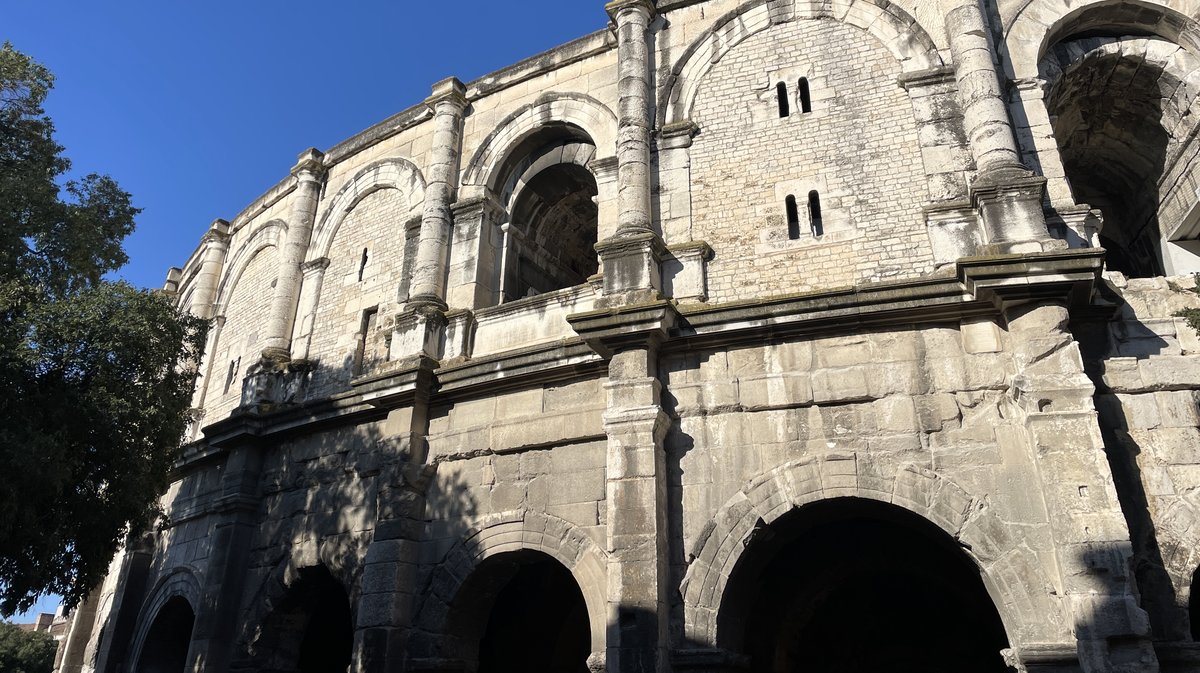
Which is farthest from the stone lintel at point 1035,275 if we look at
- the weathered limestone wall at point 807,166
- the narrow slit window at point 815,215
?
the narrow slit window at point 815,215

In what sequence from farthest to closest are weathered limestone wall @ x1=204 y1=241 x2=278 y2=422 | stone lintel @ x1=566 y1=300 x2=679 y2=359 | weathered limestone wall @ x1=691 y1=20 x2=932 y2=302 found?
1. weathered limestone wall @ x1=204 y1=241 x2=278 y2=422
2. weathered limestone wall @ x1=691 y1=20 x2=932 y2=302
3. stone lintel @ x1=566 y1=300 x2=679 y2=359

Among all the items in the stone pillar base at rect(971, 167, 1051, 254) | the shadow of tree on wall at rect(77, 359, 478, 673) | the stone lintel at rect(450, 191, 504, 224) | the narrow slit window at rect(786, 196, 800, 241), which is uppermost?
the stone lintel at rect(450, 191, 504, 224)

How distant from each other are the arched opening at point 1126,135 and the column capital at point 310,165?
1114 centimetres

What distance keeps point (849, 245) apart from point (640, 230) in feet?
7.50

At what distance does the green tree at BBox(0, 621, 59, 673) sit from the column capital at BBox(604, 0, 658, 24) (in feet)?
105

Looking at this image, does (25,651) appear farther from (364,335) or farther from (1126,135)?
(1126,135)

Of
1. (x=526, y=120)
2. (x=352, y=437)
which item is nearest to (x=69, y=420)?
(x=352, y=437)

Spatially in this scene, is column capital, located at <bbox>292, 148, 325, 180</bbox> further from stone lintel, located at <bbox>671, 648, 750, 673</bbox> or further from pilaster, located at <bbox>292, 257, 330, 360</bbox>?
stone lintel, located at <bbox>671, 648, 750, 673</bbox>

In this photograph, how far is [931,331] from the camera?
7891 mm

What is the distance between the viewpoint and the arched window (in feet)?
29.9

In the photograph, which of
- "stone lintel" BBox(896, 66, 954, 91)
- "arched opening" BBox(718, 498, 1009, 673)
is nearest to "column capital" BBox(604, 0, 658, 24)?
"stone lintel" BBox(896, 66, 954, 91)

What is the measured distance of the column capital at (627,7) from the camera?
10.8 m

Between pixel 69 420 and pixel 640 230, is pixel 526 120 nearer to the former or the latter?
pixel 640 230

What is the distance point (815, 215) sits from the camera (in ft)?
30.1
